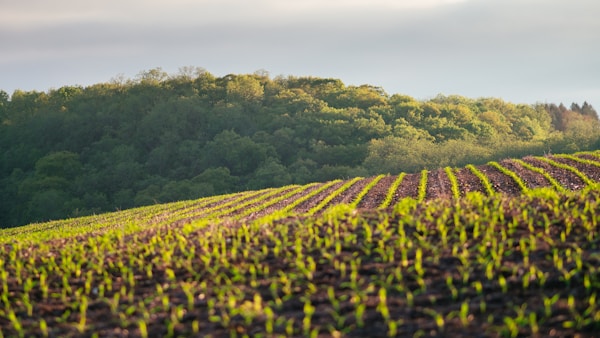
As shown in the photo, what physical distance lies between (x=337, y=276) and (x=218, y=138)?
69937 millimetres

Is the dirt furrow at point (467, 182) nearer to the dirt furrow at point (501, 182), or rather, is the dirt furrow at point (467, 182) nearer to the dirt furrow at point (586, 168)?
the dirt furrow at point (501, 182)

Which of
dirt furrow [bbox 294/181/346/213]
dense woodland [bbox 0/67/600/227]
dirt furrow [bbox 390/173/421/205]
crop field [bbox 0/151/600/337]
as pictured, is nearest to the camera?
crop field [bbox 0/151/600/337]

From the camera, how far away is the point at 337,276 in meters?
9.99

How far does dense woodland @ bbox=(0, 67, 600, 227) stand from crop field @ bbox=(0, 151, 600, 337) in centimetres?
5346

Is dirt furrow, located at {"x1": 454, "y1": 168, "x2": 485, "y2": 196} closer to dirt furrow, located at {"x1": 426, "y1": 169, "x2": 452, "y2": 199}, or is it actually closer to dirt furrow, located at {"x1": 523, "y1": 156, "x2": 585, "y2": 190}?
dirt furrow, located at {"x1": 426, "y1": 169, "x2": 452, "y2": 199}

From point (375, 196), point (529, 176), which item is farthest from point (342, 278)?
point (529, 176)

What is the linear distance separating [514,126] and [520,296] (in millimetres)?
99313

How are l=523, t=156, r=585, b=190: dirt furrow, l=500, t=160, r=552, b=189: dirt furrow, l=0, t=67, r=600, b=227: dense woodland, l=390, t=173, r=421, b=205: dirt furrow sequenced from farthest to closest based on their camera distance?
l=0, t=67, r=600, b=227: dense woodland → l=390, t=173, r=421, b=205: dirt furrow → l=500, t=160, r=552, b=189: dirt furrow → l=523, t=156, r=585, b=190: dirt furrow

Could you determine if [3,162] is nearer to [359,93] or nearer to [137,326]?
[359,93]

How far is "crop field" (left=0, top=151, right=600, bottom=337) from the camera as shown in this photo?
850 centimetres

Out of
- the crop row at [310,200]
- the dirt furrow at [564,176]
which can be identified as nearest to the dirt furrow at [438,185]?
the crop row at [310,200]

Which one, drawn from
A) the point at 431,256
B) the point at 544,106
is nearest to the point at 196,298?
the point at 431,256

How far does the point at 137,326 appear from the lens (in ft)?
30.0

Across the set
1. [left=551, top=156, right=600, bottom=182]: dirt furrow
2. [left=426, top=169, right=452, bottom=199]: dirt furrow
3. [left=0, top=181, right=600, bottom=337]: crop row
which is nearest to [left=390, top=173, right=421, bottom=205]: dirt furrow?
[left=426, top=169, right=452, bottom=199]: dirt furrow
